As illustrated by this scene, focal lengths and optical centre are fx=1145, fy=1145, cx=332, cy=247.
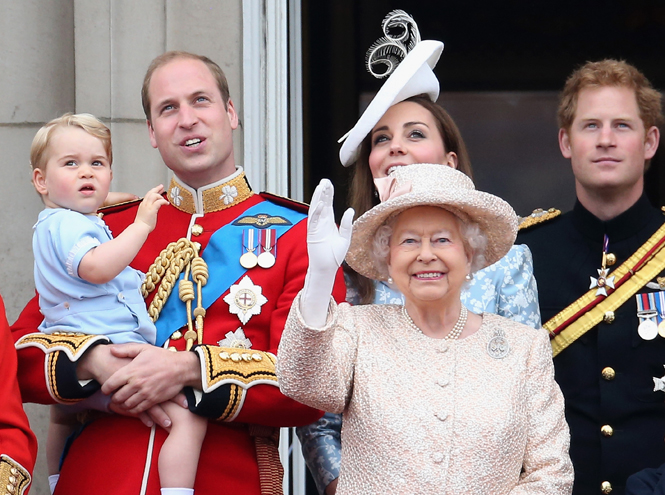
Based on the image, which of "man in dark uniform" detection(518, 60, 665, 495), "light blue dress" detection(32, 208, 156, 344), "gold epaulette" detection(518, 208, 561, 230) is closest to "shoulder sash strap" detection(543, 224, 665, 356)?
"man in dark uniform" detection(518, 60, 665, 495)

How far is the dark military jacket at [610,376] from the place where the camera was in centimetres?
334

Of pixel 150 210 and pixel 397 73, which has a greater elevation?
pixel 397 73

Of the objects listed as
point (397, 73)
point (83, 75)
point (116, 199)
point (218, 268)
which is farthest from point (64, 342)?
point (83, 75)

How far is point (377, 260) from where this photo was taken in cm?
285

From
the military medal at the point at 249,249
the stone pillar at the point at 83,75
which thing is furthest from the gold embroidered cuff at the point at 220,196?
the stone pillar at the point at 83,75

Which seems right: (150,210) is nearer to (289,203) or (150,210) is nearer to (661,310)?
(289,203)

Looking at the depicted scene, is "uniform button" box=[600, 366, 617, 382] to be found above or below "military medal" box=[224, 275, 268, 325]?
below

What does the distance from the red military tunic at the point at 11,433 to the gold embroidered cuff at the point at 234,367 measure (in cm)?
46

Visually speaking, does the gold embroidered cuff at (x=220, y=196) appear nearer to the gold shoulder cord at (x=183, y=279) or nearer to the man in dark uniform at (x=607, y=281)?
the gold shoulder cord at (x=183, y=279)

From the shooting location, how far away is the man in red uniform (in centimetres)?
297

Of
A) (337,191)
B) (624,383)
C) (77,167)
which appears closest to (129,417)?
(77,167)

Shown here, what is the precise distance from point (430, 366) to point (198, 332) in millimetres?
760

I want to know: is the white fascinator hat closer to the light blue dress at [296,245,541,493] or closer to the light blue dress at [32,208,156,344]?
the light blue dress at [296,245,541,493]

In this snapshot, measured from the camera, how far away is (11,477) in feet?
9.11
